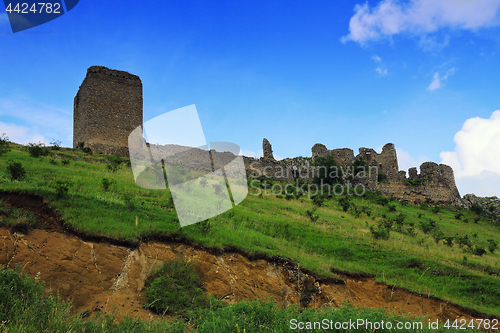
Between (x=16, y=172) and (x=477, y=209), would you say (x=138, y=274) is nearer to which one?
(x=16, y=172)

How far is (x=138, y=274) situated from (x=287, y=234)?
669cm

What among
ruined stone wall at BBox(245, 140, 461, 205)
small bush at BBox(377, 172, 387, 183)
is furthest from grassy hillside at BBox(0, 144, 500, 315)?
small bush at BBox(377, 172, 387, 183)

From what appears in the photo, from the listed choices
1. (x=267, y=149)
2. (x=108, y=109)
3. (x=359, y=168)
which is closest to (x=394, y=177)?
(x=359, y=168)

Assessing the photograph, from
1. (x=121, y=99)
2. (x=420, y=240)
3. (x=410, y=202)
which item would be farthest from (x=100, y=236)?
(x=410, y=202)

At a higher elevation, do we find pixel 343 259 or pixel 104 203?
pixel 104 203

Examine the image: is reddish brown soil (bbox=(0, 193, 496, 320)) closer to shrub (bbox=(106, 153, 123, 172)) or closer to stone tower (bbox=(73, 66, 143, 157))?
shrub (bbox=(106, 153, 123, 172))

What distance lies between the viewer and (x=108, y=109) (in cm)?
2681

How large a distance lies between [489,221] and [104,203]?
1262 inches

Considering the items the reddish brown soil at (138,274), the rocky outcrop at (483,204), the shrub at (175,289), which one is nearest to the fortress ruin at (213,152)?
the rocky outcrop at (483,204)

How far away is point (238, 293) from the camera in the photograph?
887 centimetres

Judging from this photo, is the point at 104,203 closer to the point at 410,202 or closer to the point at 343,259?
the point at 343,259

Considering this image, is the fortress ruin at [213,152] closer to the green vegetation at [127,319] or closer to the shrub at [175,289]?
the shrub at [175,289]

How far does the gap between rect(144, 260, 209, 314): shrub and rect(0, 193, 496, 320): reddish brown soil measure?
0.21 m

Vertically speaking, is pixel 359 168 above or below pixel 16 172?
above
